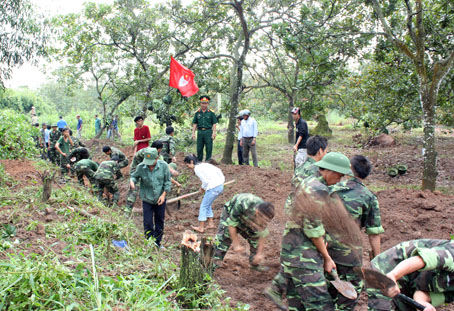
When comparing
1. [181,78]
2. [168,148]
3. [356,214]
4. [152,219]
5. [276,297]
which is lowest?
[276,297]

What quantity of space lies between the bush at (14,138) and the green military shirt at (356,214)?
9.68 m

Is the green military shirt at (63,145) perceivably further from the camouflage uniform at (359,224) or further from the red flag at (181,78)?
the camouflage uniform at (359,224)

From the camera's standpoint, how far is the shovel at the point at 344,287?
134 inches

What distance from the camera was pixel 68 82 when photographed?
54.9ft

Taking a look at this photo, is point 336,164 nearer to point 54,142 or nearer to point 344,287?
point 344,287

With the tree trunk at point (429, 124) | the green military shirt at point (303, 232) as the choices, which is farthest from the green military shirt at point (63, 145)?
the tree trunk at point (429, 124)

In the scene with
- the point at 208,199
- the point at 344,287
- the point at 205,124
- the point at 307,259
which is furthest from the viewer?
the point at 205,124

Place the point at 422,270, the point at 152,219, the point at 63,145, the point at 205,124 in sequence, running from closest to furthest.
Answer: the point at 422,270 < the point at 152,219 < the point at 205,124 < the point at 63,145

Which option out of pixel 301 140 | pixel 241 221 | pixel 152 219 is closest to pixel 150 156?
pixel 152 219

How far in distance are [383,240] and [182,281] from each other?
384 cm

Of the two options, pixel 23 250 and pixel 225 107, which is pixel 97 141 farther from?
pixel 23 250

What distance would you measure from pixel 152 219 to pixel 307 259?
10.7ft

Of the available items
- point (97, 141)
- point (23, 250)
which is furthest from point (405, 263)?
point (97, 141)

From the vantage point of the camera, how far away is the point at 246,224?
4.57 meters
